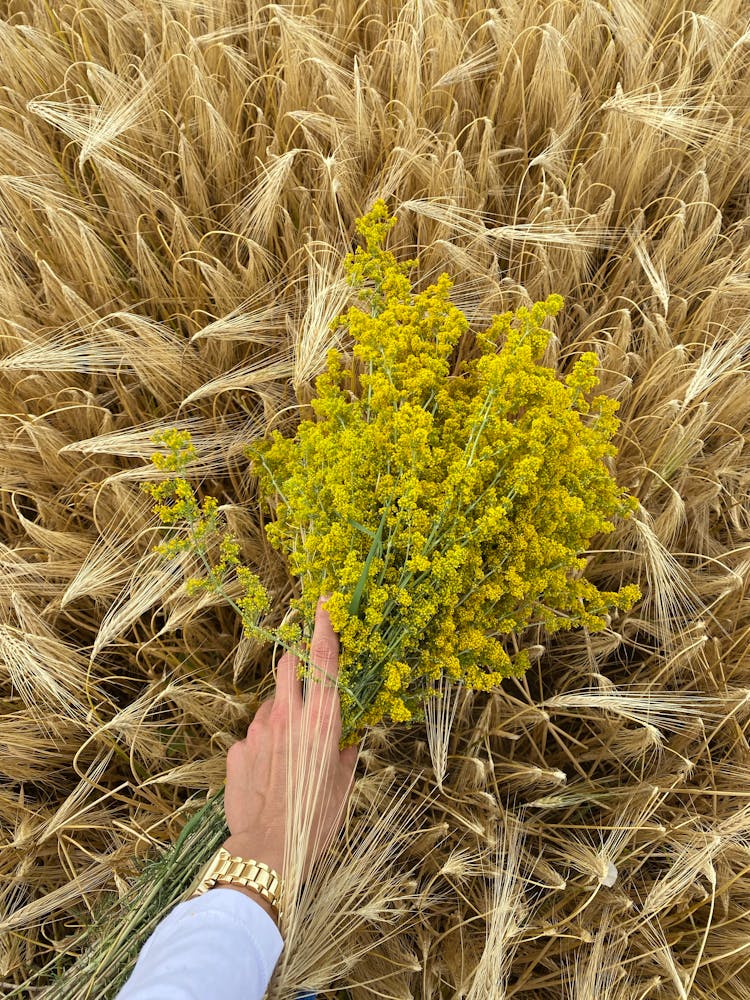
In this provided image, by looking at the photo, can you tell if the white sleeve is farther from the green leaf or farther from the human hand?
the green leaf

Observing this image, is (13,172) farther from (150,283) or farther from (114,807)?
(114,807)

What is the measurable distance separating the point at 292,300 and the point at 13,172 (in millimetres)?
579

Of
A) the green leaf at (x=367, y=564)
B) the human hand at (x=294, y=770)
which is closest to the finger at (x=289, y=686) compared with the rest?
the human hand at (x=294, y=770)

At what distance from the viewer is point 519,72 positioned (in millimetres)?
1185

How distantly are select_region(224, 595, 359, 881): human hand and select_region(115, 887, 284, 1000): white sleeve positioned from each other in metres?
0.06

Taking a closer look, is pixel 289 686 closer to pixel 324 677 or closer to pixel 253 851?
pixel 324 677

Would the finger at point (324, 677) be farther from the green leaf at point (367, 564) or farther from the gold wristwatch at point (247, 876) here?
the gold wristwatch at point (247, 876)

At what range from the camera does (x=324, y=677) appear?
70 centimetres

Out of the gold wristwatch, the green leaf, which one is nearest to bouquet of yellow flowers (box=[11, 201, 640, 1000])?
the green leaf

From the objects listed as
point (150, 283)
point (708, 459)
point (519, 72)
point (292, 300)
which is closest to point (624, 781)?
→ point (708, 459)

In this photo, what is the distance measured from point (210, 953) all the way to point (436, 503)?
485mm

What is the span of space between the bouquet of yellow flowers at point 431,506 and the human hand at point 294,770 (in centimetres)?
3

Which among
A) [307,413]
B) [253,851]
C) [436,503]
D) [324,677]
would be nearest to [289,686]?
[324,677]

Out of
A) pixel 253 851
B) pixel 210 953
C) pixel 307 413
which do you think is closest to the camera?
pixel 210 953
